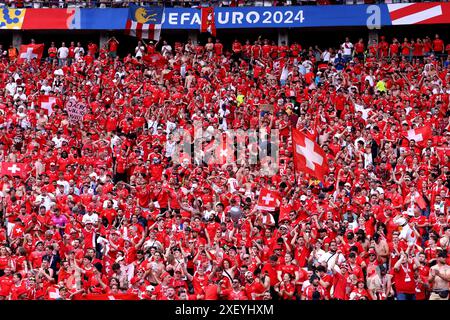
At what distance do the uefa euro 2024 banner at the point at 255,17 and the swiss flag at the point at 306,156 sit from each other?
44.3 feet

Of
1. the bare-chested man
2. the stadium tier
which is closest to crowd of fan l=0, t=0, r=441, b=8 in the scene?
the stadium tier

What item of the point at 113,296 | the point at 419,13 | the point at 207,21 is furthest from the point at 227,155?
the point at 419,13

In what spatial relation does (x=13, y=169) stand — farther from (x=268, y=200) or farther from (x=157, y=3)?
(x=157, y=3)

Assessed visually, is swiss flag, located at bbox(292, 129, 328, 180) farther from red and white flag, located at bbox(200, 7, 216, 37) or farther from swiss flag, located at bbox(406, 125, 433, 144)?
red and white flag, located at bbox(200, 7, 216, 37)

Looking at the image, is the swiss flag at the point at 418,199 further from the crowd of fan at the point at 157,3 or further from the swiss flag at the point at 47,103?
the crowd of fan at the point at 157,3

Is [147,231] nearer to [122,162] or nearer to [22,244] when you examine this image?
[22,244]

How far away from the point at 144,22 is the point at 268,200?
12911 mm

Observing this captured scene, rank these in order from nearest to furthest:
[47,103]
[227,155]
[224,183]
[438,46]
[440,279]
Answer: [440,279]
[224,183]
[227,155]
[47,103]
[438,46]

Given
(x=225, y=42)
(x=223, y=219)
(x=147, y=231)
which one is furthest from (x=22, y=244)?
(x=225, y=42)

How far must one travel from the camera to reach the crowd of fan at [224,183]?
15.5m

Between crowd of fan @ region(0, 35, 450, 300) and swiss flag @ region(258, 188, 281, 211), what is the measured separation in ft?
0.56

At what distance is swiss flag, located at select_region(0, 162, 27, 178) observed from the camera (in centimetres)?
2028

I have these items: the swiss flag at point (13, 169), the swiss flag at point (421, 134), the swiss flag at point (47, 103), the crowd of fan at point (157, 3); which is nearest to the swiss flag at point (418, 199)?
the swiss flag at point (421, 134)

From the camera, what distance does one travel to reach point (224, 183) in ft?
62.6
